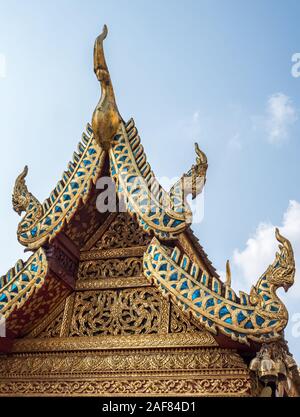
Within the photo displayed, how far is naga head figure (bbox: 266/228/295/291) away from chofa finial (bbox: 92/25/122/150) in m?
1.78

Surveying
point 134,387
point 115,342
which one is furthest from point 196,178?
point 134,387

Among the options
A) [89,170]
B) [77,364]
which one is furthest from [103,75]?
[77,364]

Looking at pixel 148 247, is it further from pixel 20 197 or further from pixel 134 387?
pixel 20 197

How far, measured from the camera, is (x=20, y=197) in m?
5.25

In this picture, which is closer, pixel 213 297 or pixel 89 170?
pixel 213 297

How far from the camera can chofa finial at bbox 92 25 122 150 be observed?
5082mm

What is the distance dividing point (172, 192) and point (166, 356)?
127 cm

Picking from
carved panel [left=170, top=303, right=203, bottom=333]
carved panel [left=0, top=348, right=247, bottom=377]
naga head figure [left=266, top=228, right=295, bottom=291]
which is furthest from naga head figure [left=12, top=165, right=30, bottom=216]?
naga head figure [left=266, top=228, right=295, bottom=291]

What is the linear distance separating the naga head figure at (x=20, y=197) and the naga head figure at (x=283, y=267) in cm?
228

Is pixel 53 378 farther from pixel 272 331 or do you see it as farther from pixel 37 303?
pixel 272 331

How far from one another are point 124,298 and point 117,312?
0.45 feet

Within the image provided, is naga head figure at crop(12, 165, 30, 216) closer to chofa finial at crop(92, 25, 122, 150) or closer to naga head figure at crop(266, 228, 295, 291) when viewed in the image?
chofa finial at crop(92, 25, 122, 150)
